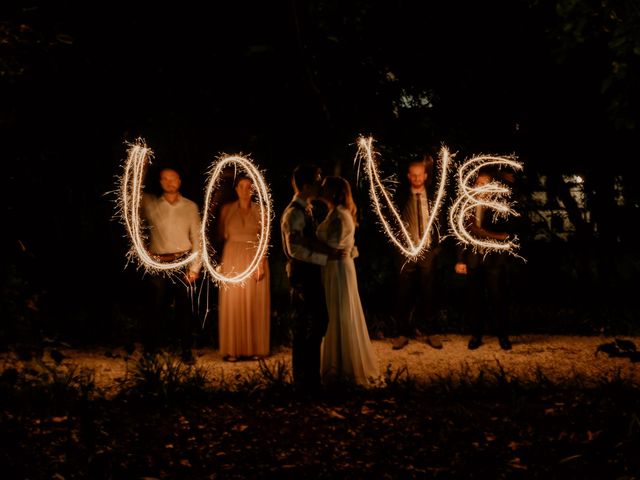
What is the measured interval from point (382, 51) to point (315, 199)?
593 centimetres

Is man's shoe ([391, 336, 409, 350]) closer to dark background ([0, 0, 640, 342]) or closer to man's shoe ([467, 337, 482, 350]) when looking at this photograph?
man's shoe ([467, 337, 482, 350])

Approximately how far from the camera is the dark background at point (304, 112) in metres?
10.3

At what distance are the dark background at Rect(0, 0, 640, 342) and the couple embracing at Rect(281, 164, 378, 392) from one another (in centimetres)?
298

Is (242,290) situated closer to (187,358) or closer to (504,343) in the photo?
(187,358)

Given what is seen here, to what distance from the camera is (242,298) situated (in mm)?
8602

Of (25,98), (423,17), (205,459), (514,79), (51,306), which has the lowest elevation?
(205,459)

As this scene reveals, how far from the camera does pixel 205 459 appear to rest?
537 cm

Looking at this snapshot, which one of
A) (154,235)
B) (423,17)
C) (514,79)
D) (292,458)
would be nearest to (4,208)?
(154,235)

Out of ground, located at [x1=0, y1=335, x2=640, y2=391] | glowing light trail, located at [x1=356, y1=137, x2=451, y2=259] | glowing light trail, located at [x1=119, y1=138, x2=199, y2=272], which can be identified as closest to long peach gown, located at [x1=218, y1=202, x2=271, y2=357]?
ground, located at [x1=0, y1=335, x2=640, y2=391]

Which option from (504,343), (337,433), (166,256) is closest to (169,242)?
(166,256)

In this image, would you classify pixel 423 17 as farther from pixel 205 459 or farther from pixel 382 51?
pixel 205 459

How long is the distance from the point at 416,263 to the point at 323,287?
9.34ft

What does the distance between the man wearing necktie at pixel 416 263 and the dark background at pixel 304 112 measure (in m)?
1.27

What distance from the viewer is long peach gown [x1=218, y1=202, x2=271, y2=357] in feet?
27.9
